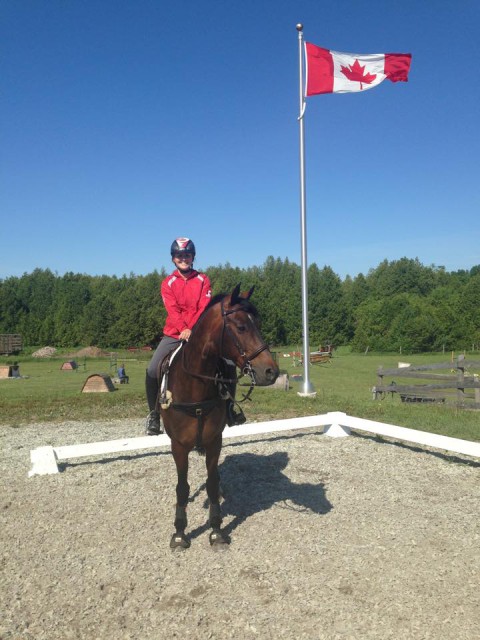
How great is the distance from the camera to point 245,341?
14.3 feet

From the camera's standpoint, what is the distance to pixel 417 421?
10.5 meters

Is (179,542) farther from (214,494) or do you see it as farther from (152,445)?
(152,445)

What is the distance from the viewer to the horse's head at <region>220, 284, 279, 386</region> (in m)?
4.17

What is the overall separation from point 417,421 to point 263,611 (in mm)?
7563

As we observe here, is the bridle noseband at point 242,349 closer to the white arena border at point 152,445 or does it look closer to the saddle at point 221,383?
the saddle at point 221,383

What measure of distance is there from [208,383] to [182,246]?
1.64 metres

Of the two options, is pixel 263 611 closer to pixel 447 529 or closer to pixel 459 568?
pixel 459 568

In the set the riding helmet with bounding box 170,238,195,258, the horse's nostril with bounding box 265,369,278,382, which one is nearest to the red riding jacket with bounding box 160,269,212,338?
the riding helmet with bounding box 170,238,195,258

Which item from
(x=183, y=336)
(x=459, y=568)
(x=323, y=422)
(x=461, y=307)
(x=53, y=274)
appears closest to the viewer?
(x=459, y=568)

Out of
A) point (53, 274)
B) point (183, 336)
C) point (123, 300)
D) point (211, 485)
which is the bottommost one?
point (211, 485)

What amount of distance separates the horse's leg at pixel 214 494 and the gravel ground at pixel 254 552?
0.45 ft

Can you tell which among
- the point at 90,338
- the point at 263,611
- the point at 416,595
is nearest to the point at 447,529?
the point at 416,595

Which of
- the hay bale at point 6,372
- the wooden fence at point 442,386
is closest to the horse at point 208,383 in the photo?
the wooden fence at point 442,386

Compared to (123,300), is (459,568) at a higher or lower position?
lower
